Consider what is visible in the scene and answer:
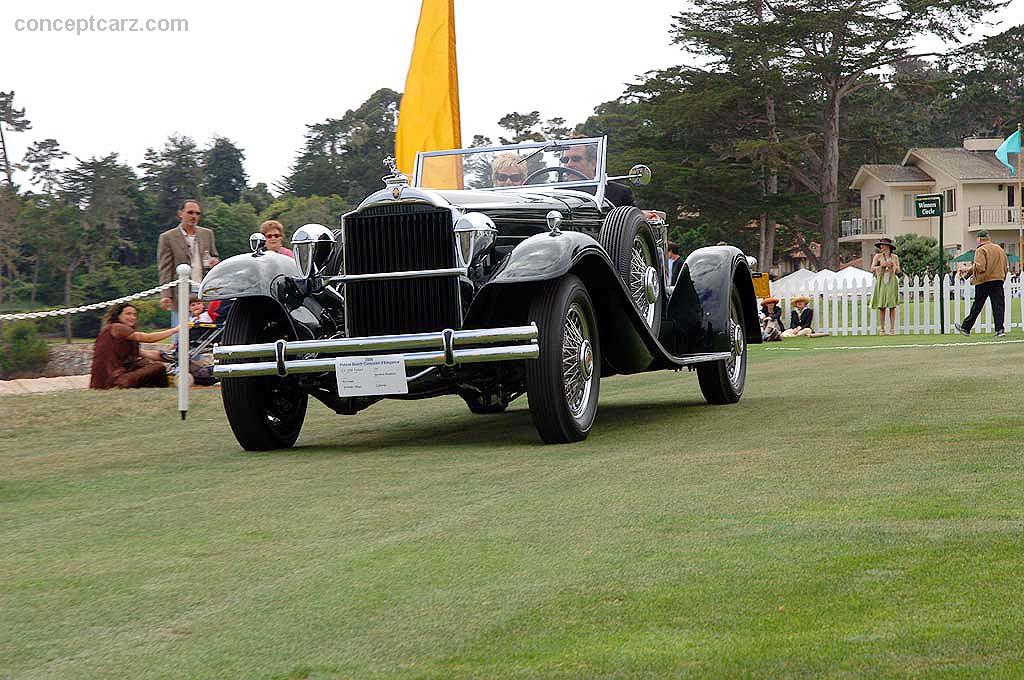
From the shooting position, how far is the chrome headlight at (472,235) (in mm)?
7461

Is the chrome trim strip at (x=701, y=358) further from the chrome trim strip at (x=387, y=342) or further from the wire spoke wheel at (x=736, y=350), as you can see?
the chrome trim strip at (x=387, y=342)

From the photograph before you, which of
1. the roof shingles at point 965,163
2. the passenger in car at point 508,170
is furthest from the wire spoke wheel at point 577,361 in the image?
the roof shingles at point 965,163

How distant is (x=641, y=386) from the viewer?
12.5 meters

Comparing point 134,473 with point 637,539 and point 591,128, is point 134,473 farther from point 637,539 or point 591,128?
point 591,128

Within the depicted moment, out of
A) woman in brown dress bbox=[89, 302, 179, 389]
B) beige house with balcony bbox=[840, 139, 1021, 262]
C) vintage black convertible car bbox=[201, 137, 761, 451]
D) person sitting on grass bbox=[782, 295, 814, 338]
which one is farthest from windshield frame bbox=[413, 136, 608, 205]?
beige house with balcony bbox=[840, 139, 1021, 262]

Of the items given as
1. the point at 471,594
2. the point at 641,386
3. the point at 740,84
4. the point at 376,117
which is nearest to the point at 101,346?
the point at 641,386

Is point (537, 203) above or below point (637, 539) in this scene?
above

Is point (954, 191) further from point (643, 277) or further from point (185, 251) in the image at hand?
point (643, 277)

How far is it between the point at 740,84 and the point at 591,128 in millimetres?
20555

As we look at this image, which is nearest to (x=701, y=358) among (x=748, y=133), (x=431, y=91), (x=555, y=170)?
(x=555, y=170)

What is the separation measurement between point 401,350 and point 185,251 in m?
6.40

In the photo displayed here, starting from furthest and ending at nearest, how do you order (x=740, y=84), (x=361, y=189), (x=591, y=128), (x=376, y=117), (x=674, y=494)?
1. (x=591, y=128)
2. (x=376, y=117)
3. (x=361, y=189)
4. (x=740, y=84)
5. (x=674, y=494)

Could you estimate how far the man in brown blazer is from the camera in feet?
42.5

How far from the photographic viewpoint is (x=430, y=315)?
7469mm
